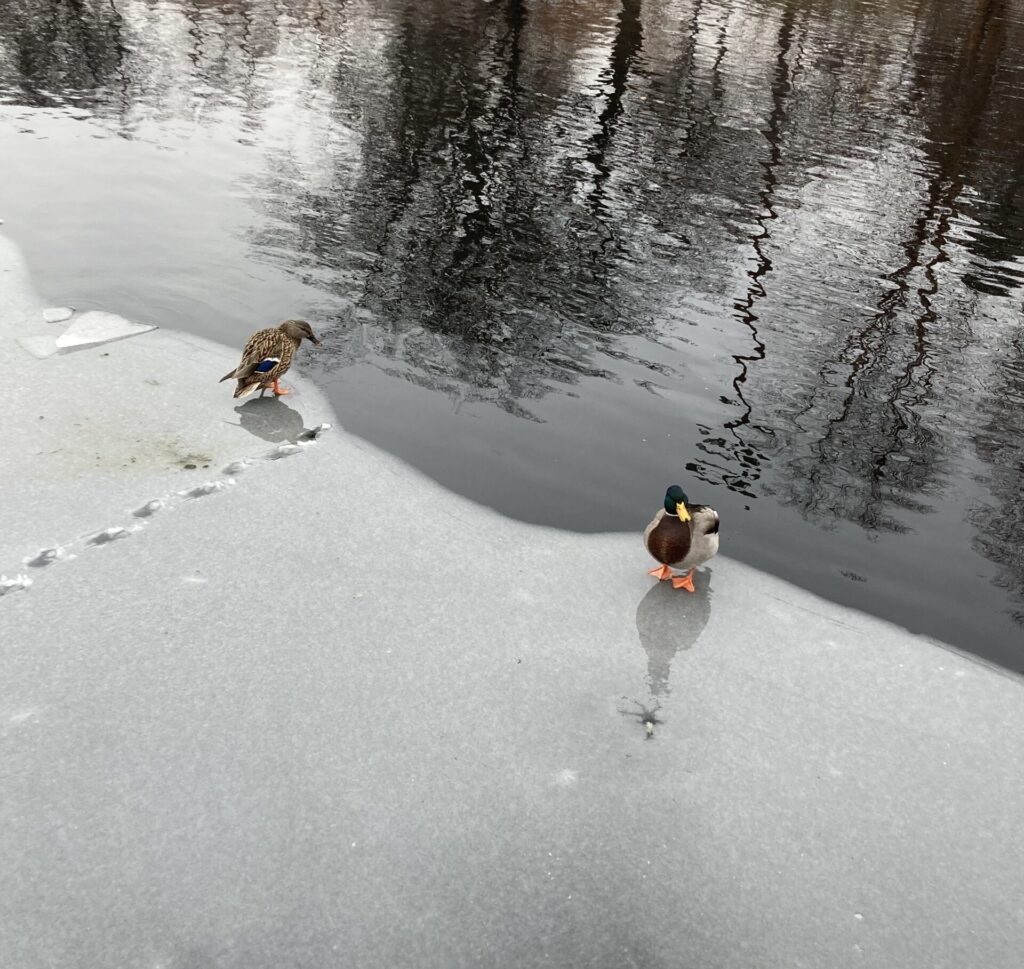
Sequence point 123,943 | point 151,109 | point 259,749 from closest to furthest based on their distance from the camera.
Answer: point 123,943
point 259,749
point 151,109

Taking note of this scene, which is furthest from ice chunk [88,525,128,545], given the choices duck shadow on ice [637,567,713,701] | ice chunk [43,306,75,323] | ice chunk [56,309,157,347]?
ice chunk [43,306,75,323]

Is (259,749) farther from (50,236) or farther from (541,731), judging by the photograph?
(50,236)

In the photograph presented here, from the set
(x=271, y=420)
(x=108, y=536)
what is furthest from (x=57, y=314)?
(x=108, y=536)

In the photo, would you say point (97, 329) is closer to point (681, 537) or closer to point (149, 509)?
point (149, 509)

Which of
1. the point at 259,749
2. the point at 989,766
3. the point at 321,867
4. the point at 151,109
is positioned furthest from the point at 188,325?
the point at 151,109

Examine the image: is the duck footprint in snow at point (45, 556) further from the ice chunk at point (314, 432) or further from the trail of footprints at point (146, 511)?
the ice chunk at point (314, 432)

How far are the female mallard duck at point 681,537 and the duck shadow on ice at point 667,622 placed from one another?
8 centimetres

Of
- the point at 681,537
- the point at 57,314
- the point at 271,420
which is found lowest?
the point at 271,420

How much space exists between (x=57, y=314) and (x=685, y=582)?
5.03 metres

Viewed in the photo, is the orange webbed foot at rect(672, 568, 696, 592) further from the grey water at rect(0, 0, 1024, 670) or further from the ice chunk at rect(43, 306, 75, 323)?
the ice chunk at rect(43, 306, 75, 323)

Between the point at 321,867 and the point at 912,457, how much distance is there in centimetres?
466

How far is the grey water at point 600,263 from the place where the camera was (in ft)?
18.3

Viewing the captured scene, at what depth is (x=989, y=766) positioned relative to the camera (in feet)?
12.6

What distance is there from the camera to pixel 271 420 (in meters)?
5.78
